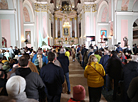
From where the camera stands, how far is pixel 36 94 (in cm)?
231

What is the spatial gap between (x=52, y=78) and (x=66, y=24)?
789 inches

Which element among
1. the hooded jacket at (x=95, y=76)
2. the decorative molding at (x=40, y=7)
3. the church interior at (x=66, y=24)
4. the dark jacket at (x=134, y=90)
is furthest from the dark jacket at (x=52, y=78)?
the decorative molding at (x=40, y=7)

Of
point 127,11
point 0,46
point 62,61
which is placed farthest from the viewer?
point 127,11

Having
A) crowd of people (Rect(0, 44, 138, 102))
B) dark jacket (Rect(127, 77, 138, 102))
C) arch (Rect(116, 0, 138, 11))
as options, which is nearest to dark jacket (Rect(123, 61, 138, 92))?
crowd of people (Rect(0, 44, 138, 102))

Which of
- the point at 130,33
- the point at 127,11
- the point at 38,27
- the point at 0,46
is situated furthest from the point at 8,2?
the point at 130,33

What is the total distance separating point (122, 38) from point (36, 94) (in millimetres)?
11523

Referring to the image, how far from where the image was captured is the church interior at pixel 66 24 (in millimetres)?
11664

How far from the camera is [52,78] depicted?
9.36 feet

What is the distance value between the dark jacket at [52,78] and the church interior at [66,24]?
9.80 metres

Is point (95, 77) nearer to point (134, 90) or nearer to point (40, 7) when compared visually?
point (134, 90)

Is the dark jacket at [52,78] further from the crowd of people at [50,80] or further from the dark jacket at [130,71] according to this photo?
the dark jacket at [130,71]

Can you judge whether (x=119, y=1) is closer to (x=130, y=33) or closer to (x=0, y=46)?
(x=130, y=33)

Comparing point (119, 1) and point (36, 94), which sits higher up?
point (119, 1)

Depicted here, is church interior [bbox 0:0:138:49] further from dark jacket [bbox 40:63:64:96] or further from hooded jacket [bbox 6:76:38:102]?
hooded jacket [bbox 6:76:38:102]
